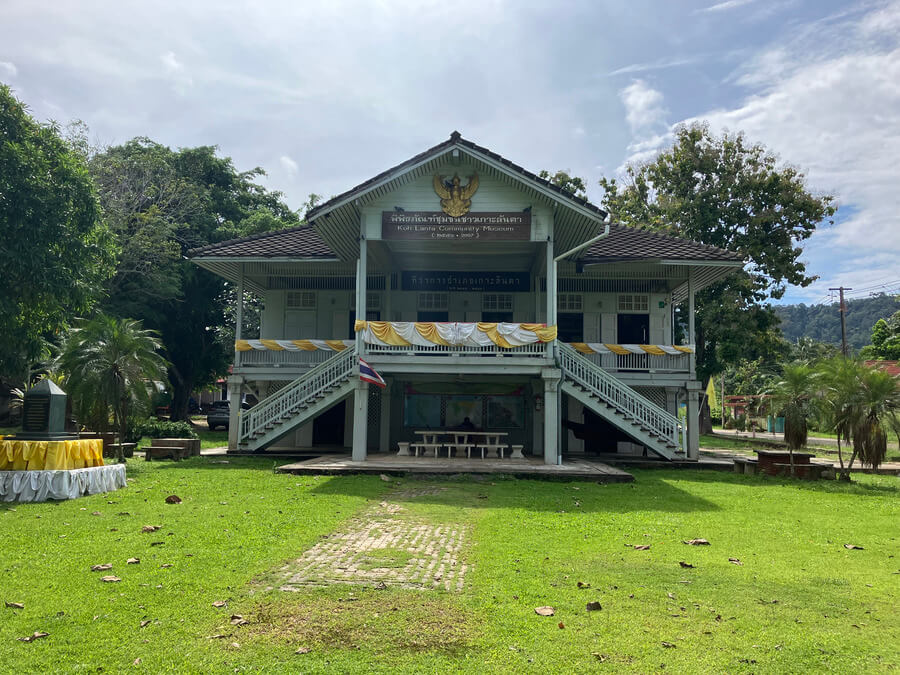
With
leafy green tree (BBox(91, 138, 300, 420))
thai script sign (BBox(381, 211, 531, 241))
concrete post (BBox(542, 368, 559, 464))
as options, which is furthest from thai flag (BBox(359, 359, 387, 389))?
leafy green tree (BBox(91, 138, 300, 420))

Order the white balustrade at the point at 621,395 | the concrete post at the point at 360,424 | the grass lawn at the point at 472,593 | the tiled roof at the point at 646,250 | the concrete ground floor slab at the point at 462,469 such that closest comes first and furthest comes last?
the grass lawn at the point at 472,593, the concrete ground floor slab at the point at 462,469, the concrete post at the point at 360,424, the white balustrade at the point at 621,395, the tiled roof at the point at 646,250

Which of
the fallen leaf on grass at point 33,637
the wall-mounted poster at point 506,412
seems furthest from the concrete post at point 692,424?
the fallen leaf on grass at point 33,637

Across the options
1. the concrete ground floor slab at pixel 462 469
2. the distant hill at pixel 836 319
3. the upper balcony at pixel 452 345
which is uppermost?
the distant hill at pixel 836 319

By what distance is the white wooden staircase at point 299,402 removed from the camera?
57.9 feet

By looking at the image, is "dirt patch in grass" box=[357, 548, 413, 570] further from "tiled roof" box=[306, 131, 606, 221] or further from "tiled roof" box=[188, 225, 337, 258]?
"tiled roof" box=[188, 225, 337, 258]

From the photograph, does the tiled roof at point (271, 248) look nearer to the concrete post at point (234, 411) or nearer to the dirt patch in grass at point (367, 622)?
the concrete post at point (234, 411)

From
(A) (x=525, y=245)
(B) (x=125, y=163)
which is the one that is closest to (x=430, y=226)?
(A) (x=525, y=245)

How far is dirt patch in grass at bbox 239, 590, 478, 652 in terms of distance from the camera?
4785 millimetres

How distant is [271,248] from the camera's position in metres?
20.9

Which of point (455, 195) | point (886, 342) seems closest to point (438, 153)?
point (455, 195)

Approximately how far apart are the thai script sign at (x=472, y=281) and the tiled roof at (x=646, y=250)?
274cm

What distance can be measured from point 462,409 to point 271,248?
27.1 ft

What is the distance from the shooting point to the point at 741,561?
7.61 metres

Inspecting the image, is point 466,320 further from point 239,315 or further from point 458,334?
point 239,315
